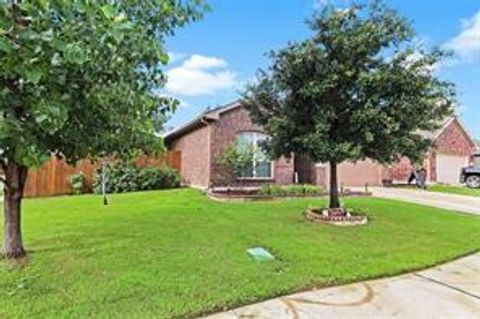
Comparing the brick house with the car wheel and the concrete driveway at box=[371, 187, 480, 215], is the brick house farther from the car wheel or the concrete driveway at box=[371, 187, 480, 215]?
the concrete driveway at box=[371, 187, 480, 215]

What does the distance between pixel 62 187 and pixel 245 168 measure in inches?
329

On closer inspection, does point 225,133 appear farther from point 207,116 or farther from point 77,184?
point 77,184

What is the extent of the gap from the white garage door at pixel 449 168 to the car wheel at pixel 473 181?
3.85 metres

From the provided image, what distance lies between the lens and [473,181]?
29.2 m

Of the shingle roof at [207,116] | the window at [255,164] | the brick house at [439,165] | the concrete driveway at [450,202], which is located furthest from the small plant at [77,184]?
the brick house at [439,165]

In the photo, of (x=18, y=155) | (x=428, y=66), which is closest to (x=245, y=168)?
(x=428, y=66)

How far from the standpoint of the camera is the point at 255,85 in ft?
41.2

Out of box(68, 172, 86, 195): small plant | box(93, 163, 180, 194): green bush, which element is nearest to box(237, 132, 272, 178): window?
box(93, 163, 180, 194): green bush

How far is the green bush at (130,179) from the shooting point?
21625mm

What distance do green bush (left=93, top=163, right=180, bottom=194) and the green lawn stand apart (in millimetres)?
7550

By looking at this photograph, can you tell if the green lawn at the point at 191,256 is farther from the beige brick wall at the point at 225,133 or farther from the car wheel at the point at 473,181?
the car wheel at the point at 473,181

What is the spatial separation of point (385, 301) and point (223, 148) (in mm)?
15668

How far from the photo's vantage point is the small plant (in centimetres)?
2194

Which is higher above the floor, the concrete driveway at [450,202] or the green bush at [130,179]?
the green bush at [130,179]
